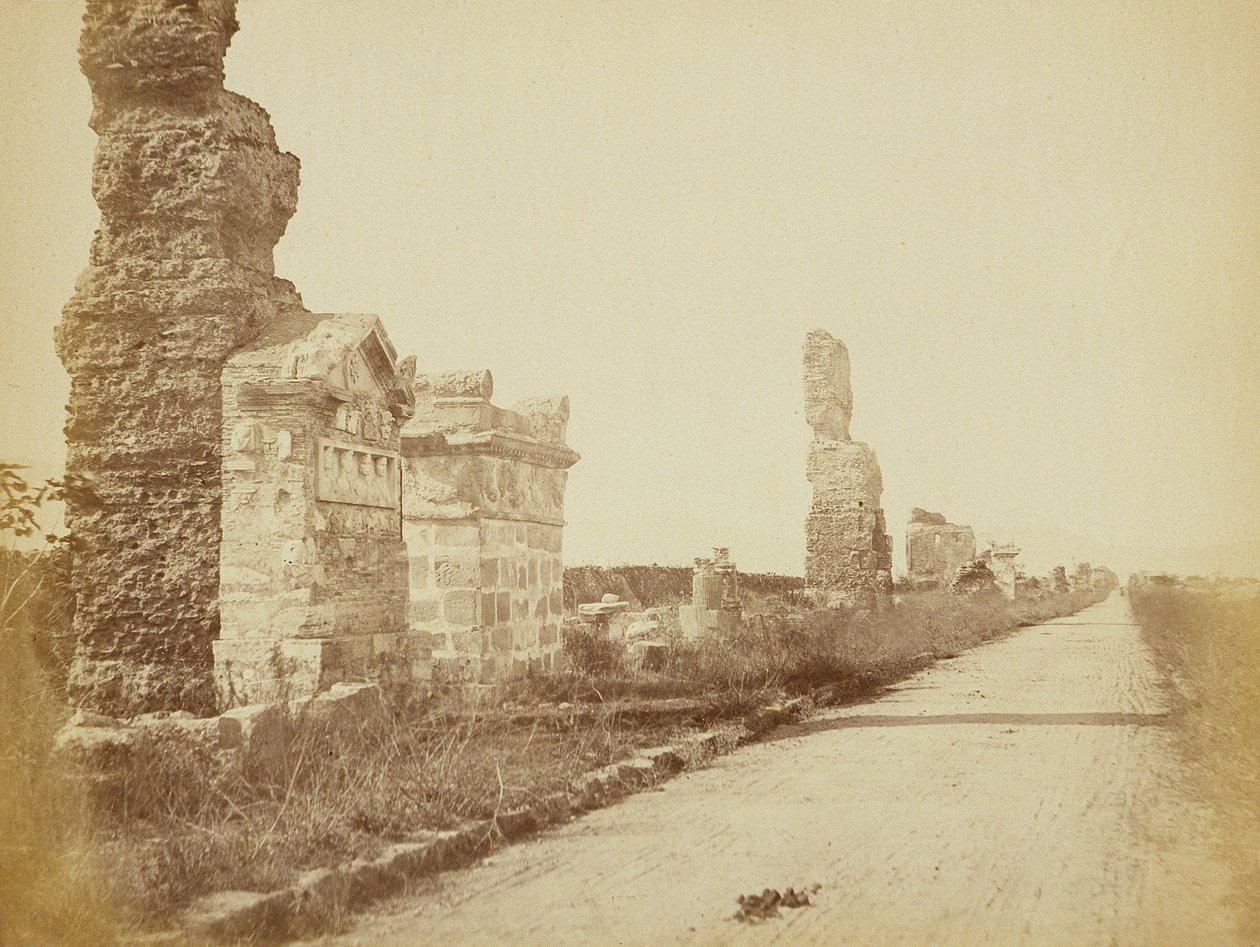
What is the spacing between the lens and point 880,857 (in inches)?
218

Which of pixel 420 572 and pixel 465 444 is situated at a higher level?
pixel 465 444

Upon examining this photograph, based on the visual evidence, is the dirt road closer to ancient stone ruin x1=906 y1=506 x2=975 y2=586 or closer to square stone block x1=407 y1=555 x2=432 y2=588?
square stone block x1=407 y1=555 x2=432 y2=588

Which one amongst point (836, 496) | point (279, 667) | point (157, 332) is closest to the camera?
point (279, 667)

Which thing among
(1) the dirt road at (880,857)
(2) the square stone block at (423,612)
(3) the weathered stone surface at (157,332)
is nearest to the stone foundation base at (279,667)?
(3) the weathered stone surface at (157,332)

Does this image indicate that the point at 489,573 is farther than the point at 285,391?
Yes

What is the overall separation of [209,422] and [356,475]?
106 cm

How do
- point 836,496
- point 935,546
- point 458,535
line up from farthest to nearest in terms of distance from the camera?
point 935,546 < point 836,496 < point 458,535

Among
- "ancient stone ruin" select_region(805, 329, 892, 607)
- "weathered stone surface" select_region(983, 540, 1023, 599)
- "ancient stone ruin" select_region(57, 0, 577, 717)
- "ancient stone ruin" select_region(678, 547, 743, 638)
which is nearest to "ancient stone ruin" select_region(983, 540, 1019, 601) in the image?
"weathered stone surface" select_region(983, 540, 1023, 599)

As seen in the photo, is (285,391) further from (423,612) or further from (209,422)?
(423,612)

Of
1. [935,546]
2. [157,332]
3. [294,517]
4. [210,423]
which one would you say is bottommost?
[294,517]

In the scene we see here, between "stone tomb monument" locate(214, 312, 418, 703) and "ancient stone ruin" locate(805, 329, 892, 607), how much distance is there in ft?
55.5

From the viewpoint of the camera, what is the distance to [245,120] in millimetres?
8297

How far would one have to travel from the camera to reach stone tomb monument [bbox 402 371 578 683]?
9531 millimetres

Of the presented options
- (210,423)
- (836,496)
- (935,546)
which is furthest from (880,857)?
(935,546)
